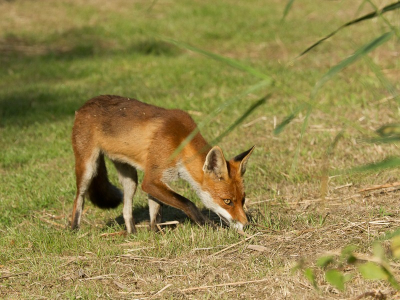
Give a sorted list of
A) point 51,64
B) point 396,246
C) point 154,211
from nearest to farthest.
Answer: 1. point 396,246
2. point 154,211
3. point 51,64

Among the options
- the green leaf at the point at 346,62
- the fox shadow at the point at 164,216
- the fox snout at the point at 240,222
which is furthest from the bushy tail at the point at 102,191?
the green leaf at the point at 346,62

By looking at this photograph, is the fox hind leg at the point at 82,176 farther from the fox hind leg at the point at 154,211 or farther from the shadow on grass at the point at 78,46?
the shadow on grass at the point at 78,46

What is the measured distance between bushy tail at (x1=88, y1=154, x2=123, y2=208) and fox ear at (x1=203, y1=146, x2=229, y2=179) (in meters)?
1.50

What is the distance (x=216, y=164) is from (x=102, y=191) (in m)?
1.78

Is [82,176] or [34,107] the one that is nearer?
[82,176]

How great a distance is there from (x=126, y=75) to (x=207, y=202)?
7519 mm

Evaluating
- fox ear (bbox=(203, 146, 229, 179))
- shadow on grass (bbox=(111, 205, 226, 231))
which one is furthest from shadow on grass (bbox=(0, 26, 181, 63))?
fox ear (bbox=(203, 146, 229, 179))

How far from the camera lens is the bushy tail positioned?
6961 mm

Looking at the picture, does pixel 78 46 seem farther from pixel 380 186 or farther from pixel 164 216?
pixel 380 186

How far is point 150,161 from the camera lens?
6348 mm

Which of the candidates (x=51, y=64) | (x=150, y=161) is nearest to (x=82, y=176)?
(x=150, y=161)

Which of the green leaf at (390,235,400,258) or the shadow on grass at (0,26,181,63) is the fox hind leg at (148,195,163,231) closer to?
the green leaf at (390,235,400,258)

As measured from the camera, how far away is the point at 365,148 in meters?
8.02

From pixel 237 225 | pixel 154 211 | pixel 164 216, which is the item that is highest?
pixel 237 225
